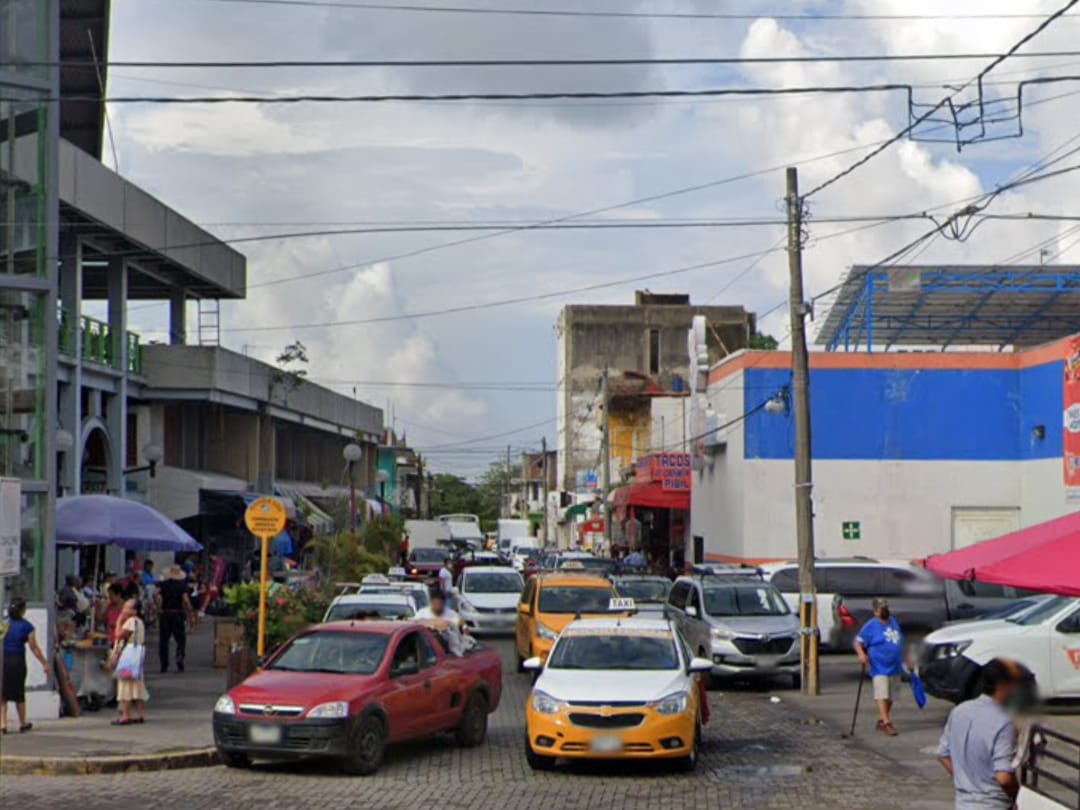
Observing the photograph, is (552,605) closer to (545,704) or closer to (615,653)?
(615,653)

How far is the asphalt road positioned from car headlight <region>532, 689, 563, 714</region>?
0.69 metres

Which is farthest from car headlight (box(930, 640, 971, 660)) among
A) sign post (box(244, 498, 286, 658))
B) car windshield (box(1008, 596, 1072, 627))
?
sign post (box(244, 498, 286, 658))

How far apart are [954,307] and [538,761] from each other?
3212 centimetres

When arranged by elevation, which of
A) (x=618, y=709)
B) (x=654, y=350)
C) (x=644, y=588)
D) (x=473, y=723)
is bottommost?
(x=473, y=723)

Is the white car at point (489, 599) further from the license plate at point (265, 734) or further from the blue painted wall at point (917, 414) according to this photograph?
the license plate at point (265, 734)

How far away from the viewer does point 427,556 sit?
179 feet

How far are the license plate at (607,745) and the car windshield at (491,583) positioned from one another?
2048 centimetres

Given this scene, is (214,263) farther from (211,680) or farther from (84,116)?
(211,680)

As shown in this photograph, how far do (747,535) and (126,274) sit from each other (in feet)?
60.0

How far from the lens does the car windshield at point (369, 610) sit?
23953 mm

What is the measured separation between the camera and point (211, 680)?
25.1 m

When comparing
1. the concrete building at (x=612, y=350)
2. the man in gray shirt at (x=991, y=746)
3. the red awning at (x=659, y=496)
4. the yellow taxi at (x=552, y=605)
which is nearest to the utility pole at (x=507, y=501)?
the concrete building at (x=612, y=350)

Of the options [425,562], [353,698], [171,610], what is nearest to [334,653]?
[353,698]

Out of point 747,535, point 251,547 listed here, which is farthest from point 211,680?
point 251,547
